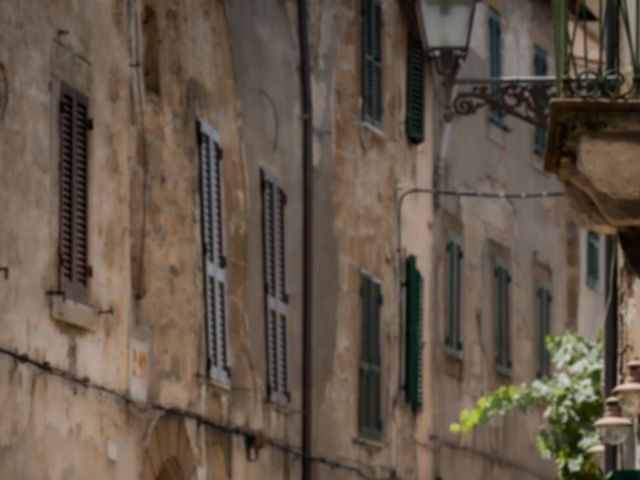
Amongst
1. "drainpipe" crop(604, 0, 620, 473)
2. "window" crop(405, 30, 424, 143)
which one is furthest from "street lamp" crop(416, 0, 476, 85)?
"window" crop(405, 30, 424, 143)

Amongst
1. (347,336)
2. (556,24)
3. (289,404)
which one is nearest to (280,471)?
(289,404)

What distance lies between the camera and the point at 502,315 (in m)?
33.8

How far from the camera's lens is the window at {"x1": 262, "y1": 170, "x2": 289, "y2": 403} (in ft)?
82.8

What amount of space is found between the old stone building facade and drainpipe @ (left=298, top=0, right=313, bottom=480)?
6 cm

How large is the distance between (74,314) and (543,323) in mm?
16293

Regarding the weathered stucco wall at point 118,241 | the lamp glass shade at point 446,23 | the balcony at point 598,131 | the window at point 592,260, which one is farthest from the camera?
the window at point 592,260

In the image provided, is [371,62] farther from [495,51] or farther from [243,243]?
[495,51]

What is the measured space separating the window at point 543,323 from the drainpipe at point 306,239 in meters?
9.02

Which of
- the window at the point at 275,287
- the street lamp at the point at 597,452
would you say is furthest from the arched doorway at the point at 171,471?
the street lamp at the point at 597,452

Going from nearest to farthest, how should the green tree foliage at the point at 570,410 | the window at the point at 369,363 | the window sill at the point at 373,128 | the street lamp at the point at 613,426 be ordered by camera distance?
the street lamp at the point at 613,426 < the green tree foliage at the point at 570,410 < the window at the point at 369,363 < the window sill at the point at 373,128

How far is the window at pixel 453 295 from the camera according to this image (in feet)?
102

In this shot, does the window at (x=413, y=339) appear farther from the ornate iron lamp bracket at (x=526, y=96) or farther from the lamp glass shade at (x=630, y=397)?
the lamp glass shade at (x=630, y=397)

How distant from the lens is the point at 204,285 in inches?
914

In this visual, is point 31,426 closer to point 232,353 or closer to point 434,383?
point 232,353
